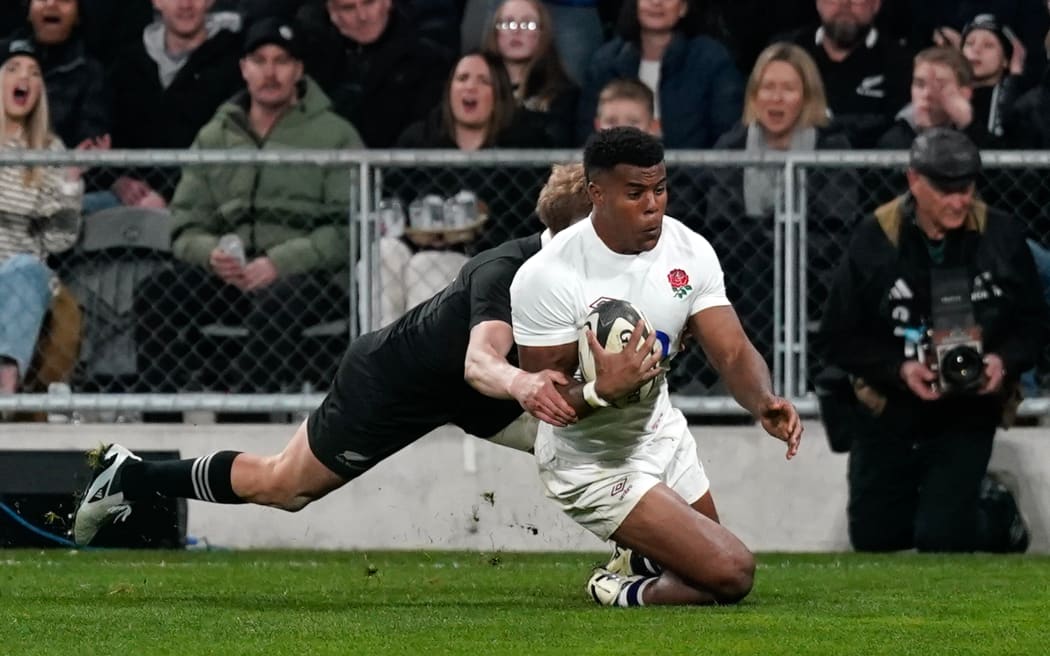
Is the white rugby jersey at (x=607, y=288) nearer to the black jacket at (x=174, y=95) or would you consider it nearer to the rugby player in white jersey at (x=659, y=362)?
the rugby player in white jersey at (x=659, y=362)

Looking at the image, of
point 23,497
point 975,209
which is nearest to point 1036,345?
point 975,209

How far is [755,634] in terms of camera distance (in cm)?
627

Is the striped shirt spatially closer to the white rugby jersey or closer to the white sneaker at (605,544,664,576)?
the white sneaker at (605,544,664,576)

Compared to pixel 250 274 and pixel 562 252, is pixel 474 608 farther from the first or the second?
pixel 250 274

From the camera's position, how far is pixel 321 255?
10.4 metres

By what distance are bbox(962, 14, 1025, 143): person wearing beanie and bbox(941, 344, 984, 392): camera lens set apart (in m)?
1.74

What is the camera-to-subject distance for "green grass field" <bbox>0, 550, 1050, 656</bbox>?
603cm

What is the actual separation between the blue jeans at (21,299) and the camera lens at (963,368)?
4469 millimetres

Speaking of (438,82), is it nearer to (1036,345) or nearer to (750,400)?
(1036,345)

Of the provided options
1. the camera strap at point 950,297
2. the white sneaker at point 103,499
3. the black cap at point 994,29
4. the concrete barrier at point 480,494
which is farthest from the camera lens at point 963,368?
the white sneaker at point 103,499

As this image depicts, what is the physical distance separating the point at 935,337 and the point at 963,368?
22 centimetres

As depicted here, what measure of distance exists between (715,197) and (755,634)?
439 centimetres

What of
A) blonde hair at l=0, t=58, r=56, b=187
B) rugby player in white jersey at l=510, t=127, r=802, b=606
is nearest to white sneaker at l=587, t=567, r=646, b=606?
rugby player in white jersey at l=510, t=127, r=802, b=606

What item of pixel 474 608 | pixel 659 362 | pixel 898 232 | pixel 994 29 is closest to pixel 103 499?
pixel 474 608
